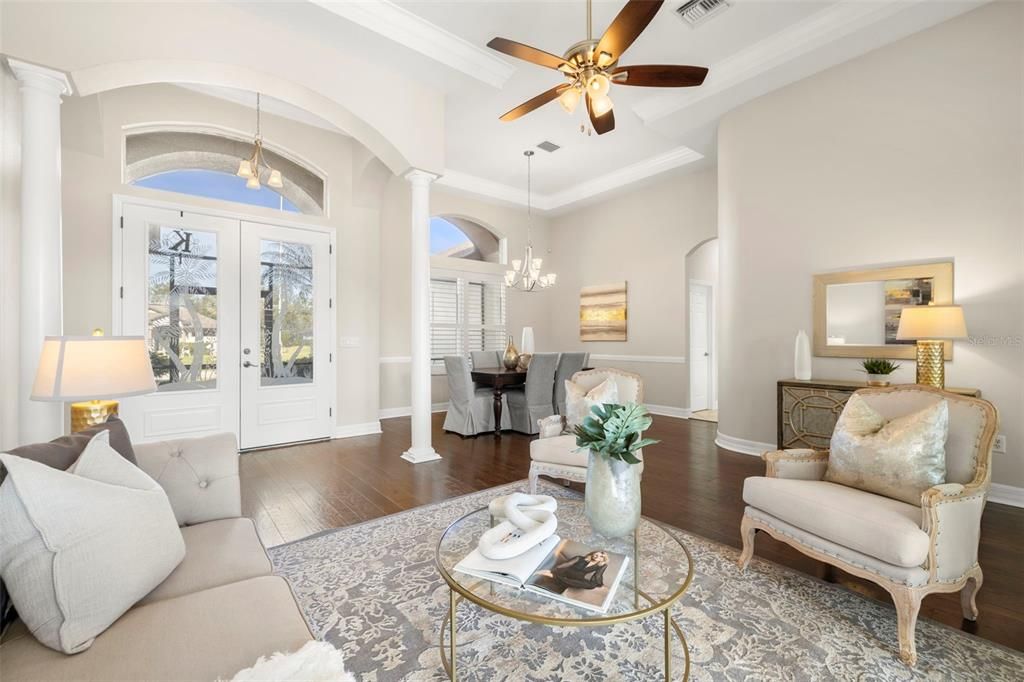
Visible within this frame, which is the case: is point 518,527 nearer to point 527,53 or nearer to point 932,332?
point 527,53

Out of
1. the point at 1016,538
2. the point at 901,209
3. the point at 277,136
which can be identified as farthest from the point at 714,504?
the point at 277,136

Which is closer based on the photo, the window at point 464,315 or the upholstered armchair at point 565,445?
the upholstered armchair at point 565,445

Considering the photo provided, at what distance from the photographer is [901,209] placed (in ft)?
11.4

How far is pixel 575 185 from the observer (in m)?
7.20

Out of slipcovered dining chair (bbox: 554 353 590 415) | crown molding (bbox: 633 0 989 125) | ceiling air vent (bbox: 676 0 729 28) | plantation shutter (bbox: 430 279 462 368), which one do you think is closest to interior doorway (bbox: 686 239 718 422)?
slipcovered dining chair (bbox: 554 353 590 415)

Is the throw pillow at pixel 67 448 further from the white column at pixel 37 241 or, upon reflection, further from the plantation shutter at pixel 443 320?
the plantation shutter at pixel 443 320

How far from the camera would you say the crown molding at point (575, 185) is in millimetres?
5887

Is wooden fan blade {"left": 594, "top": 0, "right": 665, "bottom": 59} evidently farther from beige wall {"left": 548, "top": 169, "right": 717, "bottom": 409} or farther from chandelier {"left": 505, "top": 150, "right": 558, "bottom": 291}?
beige wall {"left": 548, "top": 169, "right": 717, "bottom": 409}

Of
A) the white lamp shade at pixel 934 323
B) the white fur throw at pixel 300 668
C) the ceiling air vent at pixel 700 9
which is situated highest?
the ceiling air vent at pixel 700 9

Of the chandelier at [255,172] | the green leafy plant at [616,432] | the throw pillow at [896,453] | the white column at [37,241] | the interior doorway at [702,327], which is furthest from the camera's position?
the interior doorway at [702,327]

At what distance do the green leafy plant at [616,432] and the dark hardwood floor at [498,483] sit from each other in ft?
4.67

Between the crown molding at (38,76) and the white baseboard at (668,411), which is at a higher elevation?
the crown molding at (38,76)

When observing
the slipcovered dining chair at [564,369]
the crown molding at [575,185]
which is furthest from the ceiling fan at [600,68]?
the crown molding at [575,185]

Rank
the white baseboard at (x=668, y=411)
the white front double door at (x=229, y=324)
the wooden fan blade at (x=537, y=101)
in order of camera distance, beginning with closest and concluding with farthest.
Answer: the wooden fan blade at (x=537, y=101), the white front double door at (x=229, y=324), the white baseboard at (x=668, y=411)
